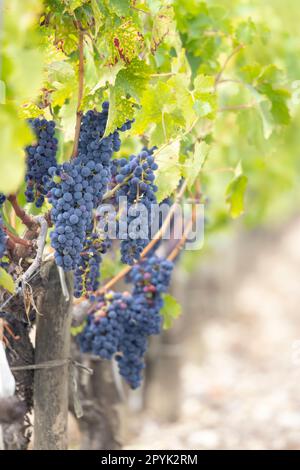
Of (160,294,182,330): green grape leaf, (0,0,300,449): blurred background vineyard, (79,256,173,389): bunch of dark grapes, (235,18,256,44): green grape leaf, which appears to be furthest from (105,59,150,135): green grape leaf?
(160,294,182,330): green grape leaf

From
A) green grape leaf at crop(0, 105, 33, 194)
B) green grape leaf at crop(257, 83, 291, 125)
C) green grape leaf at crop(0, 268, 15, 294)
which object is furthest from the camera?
green grape leaf at crop(257, 83, 291, 125)

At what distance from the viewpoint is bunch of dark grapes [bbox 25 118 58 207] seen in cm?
189

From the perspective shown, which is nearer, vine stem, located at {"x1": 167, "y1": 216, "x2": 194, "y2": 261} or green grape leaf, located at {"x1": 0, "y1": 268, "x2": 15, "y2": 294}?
green grape leaf, located at {"x1": 0, "y1": 268, "x2": 15, "y2": 294}

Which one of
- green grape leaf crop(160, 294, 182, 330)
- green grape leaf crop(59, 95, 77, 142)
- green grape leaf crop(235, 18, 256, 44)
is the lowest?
green grape leaf crop(160, 294, 182, 330)

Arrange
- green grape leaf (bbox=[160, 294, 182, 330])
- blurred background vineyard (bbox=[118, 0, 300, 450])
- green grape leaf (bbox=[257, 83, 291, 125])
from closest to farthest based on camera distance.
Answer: green grape leaf (bbox=[257, 83, 291, 125]) < green grape leaf (bbox=[160, 294, 182, 330]) < blurred background vineyard (bbox=[118, 0, 300, 450])

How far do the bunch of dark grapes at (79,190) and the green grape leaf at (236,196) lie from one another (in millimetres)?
715

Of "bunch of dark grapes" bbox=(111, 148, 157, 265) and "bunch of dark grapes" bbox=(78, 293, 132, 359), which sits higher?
"bunch of dark grapes" bbox=(111, 148, 157, 265)

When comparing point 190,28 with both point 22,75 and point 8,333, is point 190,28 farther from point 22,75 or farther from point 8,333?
point 22,75

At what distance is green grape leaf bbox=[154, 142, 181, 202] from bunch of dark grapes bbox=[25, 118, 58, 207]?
0.30 metres

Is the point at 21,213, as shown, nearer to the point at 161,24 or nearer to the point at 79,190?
the point at 79,190

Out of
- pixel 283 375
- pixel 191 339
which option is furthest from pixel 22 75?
pixel 191 339

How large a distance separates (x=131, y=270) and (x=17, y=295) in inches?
21.9

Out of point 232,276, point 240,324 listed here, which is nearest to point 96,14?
point 240,324

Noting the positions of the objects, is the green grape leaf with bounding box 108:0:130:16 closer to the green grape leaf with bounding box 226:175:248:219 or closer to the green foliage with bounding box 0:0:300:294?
the green foliage with bounding box 0:0:300:294
